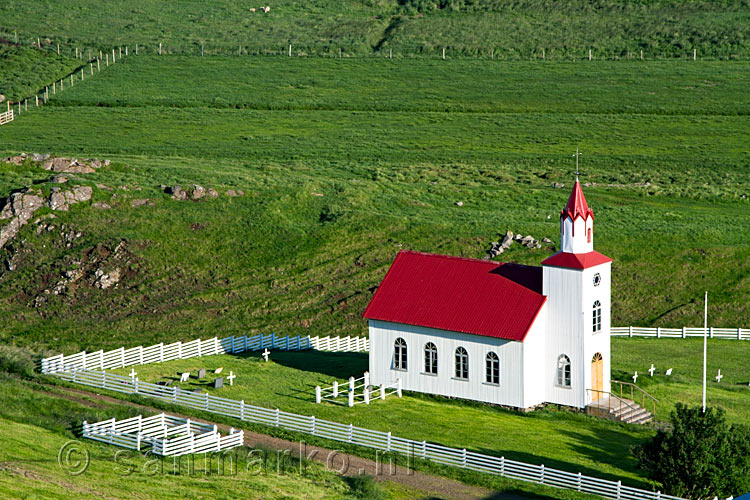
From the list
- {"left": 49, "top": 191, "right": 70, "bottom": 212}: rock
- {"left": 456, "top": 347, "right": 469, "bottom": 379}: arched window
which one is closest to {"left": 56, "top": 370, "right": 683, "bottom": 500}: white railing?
{"left": 456, "top": 347, "right": 469, "bottom": 379}: arched window

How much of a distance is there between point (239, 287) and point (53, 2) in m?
88.7

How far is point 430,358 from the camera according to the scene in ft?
185

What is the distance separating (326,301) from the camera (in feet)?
247

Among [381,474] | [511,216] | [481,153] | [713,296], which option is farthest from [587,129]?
[381,474]

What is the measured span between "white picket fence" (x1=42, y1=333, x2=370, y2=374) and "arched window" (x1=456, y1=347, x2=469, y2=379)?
42.9ft

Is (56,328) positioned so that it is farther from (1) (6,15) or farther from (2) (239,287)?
(1) (6,15)

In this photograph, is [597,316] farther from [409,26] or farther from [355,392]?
[409,26]

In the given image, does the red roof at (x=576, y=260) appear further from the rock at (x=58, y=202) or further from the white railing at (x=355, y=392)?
the rock at (x=58, y=202)

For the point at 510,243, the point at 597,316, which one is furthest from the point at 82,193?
the point at 597,316

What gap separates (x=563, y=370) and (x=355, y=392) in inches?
365

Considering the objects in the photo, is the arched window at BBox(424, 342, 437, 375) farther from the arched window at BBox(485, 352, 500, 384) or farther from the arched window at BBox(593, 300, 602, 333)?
the arched window at BBox(593, 300, 602, 333)

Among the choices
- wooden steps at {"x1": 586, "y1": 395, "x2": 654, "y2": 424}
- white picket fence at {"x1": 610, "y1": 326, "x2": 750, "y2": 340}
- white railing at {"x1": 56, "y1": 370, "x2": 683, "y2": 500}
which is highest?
white railing at {"x1": 56, "y1": 370, "x2": 683, "y2": 500}

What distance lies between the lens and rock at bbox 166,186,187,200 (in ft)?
283

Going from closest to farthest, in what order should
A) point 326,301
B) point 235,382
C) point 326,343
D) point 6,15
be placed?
1. point 235,382
2. point 326,343
3. point 326,301
4. point 6,15
